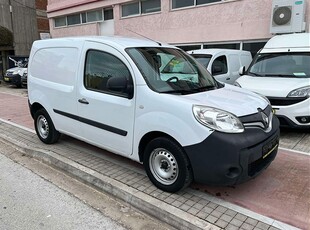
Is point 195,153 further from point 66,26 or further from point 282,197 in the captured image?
point 66,26

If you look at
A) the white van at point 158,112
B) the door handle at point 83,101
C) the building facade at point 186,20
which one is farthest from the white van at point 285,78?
the building facade at point 186,20

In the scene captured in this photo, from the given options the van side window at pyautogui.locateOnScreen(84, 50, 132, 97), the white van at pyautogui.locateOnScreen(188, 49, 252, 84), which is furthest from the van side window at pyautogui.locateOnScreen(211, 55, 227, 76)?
the van side window at pyautogui.locateOnScreen(84, 50, 132, 97)

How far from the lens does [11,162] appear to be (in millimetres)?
4664

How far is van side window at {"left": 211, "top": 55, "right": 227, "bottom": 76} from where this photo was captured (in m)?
7.78

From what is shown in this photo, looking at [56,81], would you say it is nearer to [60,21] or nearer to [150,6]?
[150,6]

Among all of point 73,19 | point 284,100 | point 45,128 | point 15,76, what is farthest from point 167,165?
point 73,19

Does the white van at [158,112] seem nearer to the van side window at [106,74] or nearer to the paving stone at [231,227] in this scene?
the van side window at [106,74]

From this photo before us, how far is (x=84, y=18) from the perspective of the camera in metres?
17.8

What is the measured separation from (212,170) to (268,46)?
5055 mm

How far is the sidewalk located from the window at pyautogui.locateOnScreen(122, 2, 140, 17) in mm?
10709

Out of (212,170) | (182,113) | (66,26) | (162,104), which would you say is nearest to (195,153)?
(212,170)

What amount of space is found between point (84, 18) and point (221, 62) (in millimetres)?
12212

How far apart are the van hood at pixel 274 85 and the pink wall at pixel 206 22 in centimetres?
476

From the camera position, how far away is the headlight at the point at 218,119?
295 centimetres
